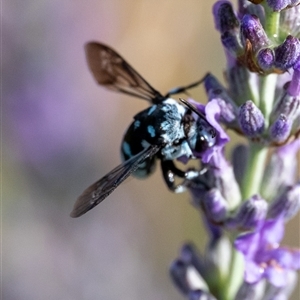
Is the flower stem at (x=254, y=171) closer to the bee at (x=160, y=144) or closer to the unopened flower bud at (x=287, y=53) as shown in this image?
the bee at (x=160, y=144)

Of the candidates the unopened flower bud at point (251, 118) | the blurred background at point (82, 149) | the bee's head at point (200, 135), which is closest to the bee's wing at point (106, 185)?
the bee's head at point (200, 135)

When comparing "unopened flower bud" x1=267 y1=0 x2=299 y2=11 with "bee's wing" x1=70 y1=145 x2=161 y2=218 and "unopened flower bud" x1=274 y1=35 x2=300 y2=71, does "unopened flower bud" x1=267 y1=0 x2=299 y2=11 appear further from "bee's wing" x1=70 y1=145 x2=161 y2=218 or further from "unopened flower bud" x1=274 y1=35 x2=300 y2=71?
"bee's wing" x1=70 y1=145 x2=161 y2=218

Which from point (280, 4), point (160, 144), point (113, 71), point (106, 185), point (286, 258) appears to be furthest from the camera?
point (113, 71)

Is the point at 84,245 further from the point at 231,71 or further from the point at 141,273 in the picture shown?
the point at 231,71

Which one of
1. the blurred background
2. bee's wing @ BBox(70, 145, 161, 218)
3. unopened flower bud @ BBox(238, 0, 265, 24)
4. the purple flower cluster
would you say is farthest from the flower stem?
the blurred background

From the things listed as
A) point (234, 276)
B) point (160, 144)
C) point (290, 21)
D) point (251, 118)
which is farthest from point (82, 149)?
point (290, 21)

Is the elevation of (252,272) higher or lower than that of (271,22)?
lower

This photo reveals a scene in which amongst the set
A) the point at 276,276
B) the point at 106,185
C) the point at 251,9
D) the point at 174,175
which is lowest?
the point at 276,276

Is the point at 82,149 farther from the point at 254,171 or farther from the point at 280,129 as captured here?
the point at 280,129
